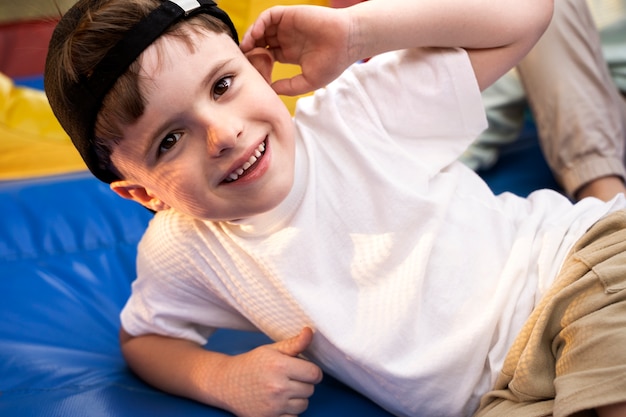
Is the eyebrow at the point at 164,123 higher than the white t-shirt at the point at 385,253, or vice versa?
the eyebrow at the point at 164,123

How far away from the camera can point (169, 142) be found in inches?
31.4

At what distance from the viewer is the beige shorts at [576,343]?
2.36ft

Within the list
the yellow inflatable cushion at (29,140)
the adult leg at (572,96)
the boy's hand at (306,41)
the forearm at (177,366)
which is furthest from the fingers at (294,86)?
the yellow inflatable cushion at (29,140)

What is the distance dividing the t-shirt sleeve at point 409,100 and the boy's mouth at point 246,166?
0.16 metres

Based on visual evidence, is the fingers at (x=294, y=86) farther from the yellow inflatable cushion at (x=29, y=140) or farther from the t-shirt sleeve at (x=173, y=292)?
the yellow inflatable cushion at (x=29, y=140)

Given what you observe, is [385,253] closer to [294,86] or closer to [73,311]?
[294,86]

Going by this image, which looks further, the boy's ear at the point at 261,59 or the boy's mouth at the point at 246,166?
the boy's ear at the point at 261,59

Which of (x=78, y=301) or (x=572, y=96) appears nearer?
(x=78, y=301)

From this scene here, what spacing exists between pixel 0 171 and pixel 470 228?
105cm

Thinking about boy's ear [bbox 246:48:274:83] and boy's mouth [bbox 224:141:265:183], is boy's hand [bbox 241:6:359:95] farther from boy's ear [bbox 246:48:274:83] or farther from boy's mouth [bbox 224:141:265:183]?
boy's mouth [bbox 224:141:265:183]

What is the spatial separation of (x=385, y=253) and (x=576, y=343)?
0.24 metres

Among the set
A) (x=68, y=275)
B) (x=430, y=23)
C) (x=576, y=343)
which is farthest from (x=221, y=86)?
(x=68, y=275)

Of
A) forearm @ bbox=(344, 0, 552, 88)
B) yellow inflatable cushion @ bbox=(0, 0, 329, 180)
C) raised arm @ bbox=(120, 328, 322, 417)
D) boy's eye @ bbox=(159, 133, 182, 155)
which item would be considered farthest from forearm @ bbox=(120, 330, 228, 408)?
yellow inflatable cushion @ bbox=(0, 0, 329, 180)

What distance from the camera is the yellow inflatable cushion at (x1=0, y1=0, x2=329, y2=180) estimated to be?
1.56 m
